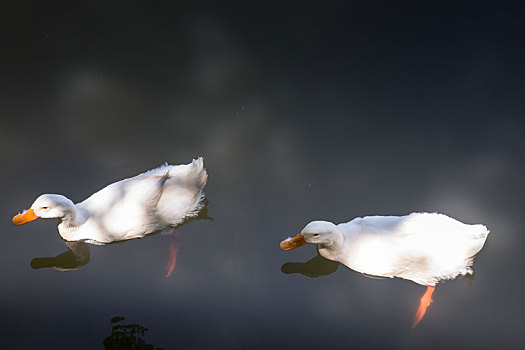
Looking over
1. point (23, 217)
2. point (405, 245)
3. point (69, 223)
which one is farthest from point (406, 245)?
point (23, 217)

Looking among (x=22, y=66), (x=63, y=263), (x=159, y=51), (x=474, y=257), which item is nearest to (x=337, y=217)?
(x=474, y=257)

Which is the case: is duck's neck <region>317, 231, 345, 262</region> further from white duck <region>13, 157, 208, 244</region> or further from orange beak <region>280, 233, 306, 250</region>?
white duck <region>13, 157, 208, 244</region>

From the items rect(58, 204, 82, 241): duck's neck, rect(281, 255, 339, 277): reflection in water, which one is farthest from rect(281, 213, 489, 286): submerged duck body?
rect(58, 204, 82, 241): duck's neck

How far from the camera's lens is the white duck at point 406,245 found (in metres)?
2.88

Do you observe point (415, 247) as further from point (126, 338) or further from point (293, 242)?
point (126, 338)

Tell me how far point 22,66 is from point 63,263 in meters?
2.13

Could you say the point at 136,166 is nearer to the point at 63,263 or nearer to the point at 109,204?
the point at 109,204

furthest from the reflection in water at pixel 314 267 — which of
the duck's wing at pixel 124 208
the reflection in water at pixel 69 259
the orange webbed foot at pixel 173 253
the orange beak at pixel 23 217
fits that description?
the orange beak at pixel 23 217

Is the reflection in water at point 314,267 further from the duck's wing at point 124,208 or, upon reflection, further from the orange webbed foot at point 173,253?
the duck's wing at point 124,208

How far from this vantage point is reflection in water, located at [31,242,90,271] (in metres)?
3.10

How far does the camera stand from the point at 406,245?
2869mm

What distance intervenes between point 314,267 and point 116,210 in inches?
57.3

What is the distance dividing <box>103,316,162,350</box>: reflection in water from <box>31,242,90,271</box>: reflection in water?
1.93ft

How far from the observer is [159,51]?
4.41m
